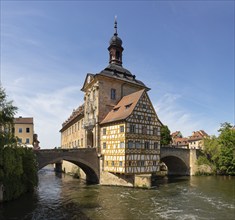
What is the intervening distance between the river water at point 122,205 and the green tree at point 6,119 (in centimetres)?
467

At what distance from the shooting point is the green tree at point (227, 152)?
3830 centimetres

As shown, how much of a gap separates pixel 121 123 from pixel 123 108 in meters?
2.73

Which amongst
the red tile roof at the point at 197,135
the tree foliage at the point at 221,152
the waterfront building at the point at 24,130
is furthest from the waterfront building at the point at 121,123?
the red tile roof at the point at 197,135

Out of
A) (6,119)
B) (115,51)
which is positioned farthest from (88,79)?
(6,119)

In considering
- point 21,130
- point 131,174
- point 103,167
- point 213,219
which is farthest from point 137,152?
point 21,130

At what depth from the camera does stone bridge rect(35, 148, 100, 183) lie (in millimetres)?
25150

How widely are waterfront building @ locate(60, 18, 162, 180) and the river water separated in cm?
386

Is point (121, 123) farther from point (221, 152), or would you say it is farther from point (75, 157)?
point (221, 152)

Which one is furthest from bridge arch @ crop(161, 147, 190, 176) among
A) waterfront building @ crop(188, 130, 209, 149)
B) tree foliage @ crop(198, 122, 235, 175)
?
waterfront building @ crop(188, 130, 209, 149)

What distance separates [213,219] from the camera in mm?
14930

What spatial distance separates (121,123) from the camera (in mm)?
26719

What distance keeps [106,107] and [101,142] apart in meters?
4.58

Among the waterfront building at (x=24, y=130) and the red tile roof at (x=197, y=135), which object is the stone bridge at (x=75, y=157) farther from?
the red tile roof at (x=197, y=135)

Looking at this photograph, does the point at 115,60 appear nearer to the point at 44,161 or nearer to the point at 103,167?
the point at 103,167
